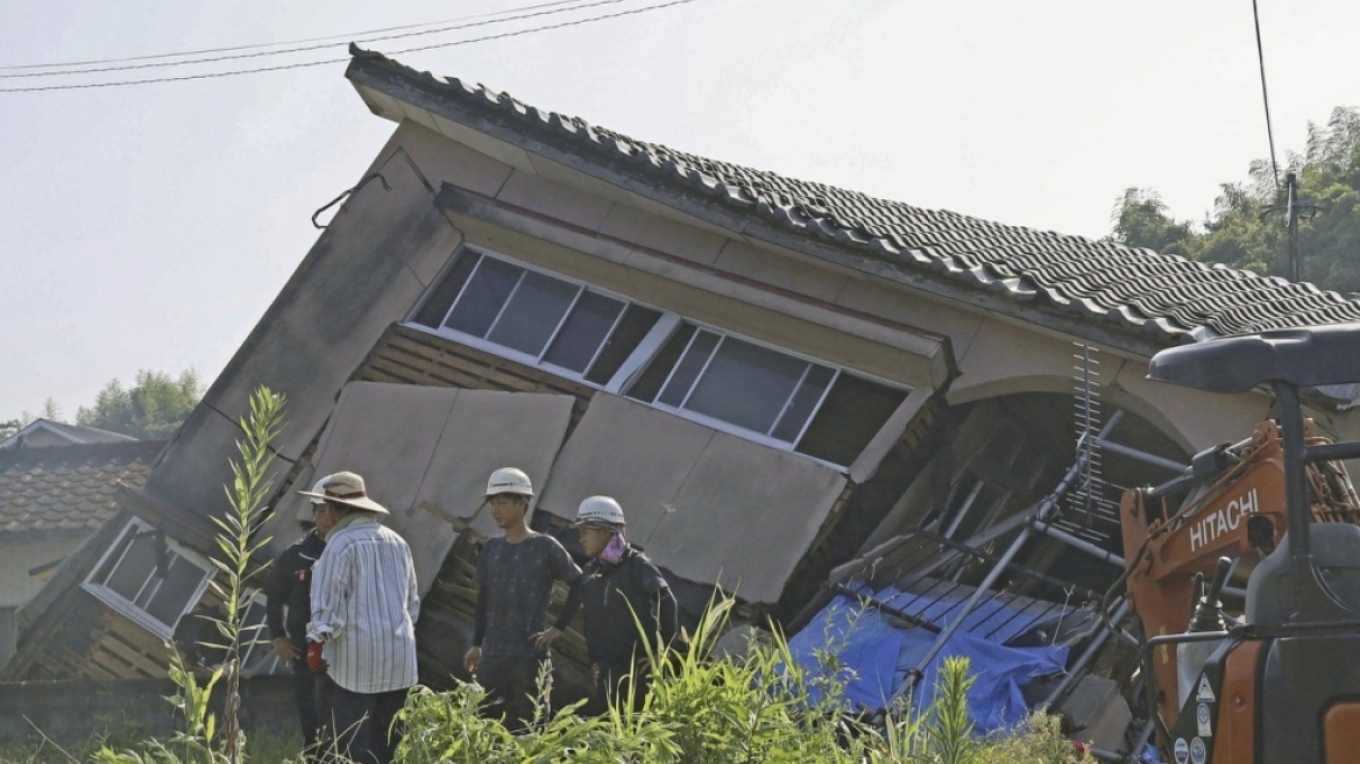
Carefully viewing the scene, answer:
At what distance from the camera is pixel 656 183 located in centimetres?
1195

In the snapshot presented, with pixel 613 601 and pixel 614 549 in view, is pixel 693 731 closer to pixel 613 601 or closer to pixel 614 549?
pixel 613 601

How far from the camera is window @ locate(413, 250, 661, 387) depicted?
12359 mm

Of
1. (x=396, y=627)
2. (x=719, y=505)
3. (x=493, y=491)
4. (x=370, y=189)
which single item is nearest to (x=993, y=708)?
(x=719, y=505)

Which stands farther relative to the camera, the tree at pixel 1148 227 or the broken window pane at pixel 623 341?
the tree at pixel 1148 227

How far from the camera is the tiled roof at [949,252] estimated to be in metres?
11.0

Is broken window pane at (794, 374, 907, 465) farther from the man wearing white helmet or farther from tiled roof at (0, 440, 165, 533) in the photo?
tiled roof at (0, 440, 165, 533)

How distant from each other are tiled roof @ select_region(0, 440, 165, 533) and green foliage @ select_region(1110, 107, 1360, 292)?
80.7 feet

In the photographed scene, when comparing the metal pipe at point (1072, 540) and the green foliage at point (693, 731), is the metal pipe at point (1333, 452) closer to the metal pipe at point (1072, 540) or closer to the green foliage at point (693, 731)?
the green foliage at point (693, 731)

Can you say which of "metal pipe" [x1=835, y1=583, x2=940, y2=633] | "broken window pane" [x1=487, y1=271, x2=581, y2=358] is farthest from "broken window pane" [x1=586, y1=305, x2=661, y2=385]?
"metal pipe" [x1=835, y1=583, x2=940, y2=633]

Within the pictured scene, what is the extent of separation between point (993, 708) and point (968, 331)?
10.5ft

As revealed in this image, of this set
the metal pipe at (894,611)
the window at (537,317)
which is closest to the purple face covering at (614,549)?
the metal pipe at (894,611)

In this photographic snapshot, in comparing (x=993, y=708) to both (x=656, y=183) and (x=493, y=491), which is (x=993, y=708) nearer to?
(x=493, y=491)

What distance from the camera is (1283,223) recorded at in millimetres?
45281

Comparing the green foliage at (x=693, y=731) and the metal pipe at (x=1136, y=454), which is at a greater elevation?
the metal pipe at (x=1136, y=454)
